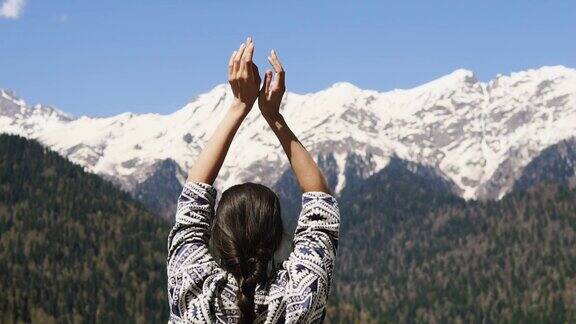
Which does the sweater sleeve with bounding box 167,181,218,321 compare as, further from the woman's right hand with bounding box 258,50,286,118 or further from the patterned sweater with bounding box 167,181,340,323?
the woman's right hand with bounding box 258,50,286,118

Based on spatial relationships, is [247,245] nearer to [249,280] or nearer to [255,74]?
[249,280]

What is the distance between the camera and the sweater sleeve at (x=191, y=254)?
1023 cm

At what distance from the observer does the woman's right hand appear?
1101 cm

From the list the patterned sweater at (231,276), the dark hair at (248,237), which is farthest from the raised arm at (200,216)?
the dark hair at (248,237)

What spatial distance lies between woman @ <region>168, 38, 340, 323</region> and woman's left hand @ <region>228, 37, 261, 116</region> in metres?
0.01

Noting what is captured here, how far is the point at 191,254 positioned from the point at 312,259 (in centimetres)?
130

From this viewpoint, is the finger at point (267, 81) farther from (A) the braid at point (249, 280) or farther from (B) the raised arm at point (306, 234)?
(A) the braid at point (249, 280)

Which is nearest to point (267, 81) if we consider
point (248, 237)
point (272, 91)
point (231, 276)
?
point (272, 91)

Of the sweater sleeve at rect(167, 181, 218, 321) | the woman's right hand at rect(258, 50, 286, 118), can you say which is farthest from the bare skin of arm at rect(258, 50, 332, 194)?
the sweater sleeve at rect(167, 181, 218, 321)

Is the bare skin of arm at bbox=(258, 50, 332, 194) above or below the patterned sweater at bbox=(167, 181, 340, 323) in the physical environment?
above

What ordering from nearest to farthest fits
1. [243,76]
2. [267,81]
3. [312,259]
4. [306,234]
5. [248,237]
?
[248,237] < [312,259] < [306,234] < [243,76] < [267,81]

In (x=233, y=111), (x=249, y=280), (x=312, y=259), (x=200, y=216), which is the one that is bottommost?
(x=249, y=280)

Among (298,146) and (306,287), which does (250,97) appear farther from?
(306,287)

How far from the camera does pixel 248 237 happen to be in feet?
33.2
